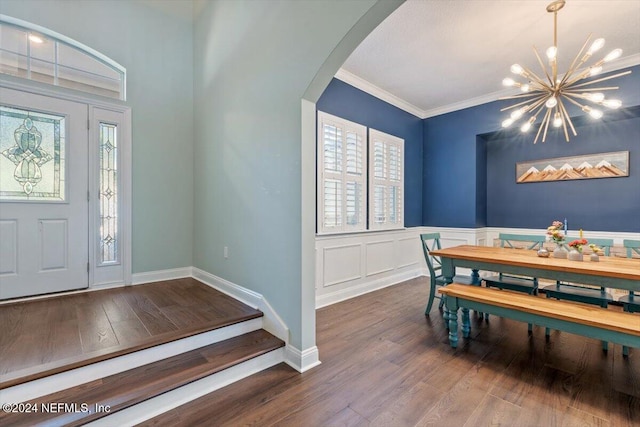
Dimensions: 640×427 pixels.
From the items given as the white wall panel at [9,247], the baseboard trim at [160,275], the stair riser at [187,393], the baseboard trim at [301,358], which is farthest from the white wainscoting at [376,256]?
the white wall panel at [9,247]

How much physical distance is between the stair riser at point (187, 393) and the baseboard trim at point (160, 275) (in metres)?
2.13

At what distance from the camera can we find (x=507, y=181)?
16.1 feet

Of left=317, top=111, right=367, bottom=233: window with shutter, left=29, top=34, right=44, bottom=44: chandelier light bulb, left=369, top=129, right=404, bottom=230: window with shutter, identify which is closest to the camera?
left=29, top=34, right=44, bottom=44: chandelier light bulb

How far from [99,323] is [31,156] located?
77.3 inches

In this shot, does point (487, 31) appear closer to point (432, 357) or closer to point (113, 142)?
point (432, 357)

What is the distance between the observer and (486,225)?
511 cm

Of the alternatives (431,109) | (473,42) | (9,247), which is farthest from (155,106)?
(431,109)

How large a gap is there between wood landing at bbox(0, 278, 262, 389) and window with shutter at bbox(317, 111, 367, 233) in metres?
1.60

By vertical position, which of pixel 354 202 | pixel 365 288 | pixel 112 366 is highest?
pixel 354 202

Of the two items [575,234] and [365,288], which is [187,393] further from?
[575,234]

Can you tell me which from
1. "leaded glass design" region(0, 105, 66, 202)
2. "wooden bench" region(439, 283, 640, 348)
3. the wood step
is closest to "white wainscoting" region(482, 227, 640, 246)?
"wooden bench" region(439, 283, 640, 348)

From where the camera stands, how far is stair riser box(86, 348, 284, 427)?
1567 mm

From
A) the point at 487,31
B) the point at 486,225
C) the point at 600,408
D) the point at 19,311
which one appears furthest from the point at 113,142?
the point at 486,225

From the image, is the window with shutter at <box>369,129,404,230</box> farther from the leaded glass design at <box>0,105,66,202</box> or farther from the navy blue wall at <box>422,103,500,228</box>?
the leaded glass design at <box>0,105,66,202</box>
